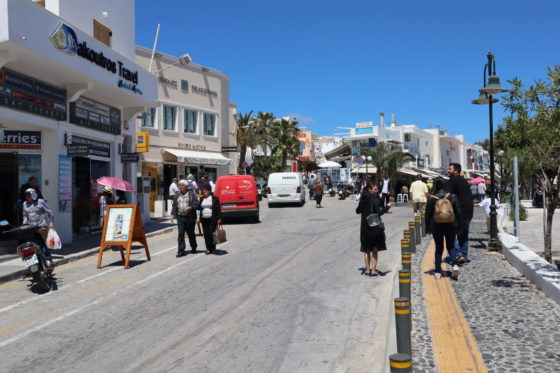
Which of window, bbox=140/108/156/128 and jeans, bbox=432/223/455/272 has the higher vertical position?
window, bbox=140/108/156/128

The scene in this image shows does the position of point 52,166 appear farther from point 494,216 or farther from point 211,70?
point 211,70

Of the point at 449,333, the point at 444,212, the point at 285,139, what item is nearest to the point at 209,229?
the point at 444,212

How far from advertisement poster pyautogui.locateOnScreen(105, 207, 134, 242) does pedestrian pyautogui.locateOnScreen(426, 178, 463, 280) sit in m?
6.18

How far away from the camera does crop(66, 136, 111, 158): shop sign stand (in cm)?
1450

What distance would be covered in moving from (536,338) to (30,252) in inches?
301

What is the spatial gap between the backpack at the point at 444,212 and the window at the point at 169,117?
79.5ft

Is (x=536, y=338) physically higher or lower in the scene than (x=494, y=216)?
lower

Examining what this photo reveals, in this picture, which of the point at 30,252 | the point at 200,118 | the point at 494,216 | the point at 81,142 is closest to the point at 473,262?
the point at 494,216

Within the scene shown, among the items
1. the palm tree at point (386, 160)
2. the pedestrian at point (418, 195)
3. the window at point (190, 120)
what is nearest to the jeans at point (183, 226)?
the pedestrian at point (418, 195)

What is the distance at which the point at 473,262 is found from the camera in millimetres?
10211

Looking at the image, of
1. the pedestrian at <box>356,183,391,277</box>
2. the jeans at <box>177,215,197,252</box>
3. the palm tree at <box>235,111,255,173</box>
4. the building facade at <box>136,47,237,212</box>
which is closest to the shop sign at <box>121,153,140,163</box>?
the jeans at <box>177,215,197,252</box>

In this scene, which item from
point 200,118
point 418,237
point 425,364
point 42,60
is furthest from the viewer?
point 200,118

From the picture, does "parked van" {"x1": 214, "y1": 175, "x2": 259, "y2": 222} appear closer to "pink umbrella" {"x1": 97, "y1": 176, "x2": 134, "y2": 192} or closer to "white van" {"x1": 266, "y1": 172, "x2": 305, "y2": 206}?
"pink umbrella" {"x1": 97, "y1": 176, "x2": 134, "y2": 192}

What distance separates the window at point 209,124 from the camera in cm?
3325
